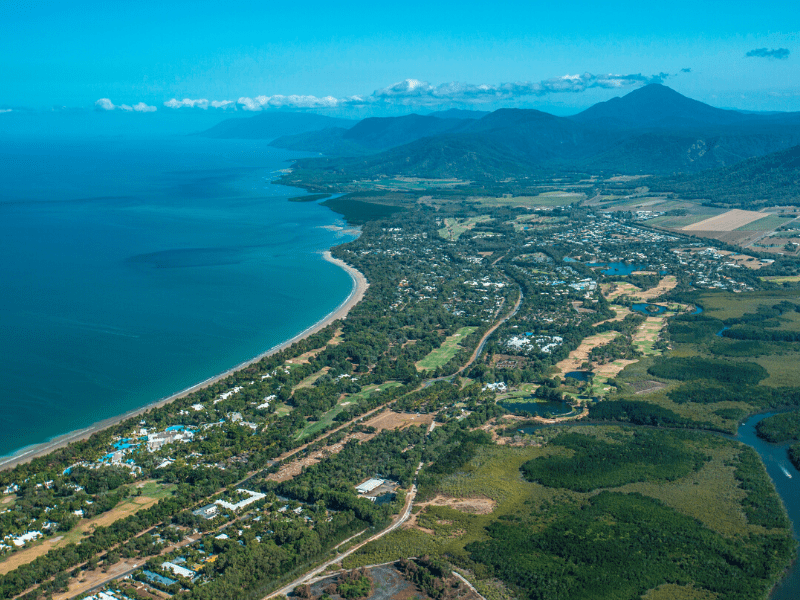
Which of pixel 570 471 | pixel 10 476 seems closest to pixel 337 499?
pixel 570 471

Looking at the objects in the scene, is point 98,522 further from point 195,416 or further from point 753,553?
point 753,553

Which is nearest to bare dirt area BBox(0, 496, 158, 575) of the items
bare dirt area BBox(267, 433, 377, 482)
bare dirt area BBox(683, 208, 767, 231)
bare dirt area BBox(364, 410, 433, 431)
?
bare dirt area BBox(267, 433, 377, 482)

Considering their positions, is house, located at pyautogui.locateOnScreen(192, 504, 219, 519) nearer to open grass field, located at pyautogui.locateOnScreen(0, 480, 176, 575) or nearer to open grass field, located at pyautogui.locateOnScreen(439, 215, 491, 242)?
open grass field, located at pyautogui.locateOnScreen(0, 480, 176, 575)

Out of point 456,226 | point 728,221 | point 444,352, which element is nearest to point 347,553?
point 444,352

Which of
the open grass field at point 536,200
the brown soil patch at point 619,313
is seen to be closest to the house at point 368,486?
the brown soil patch at point 619,313

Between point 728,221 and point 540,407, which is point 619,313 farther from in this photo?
point 728,221

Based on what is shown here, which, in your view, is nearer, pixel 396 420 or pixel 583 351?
pixel 396 420
